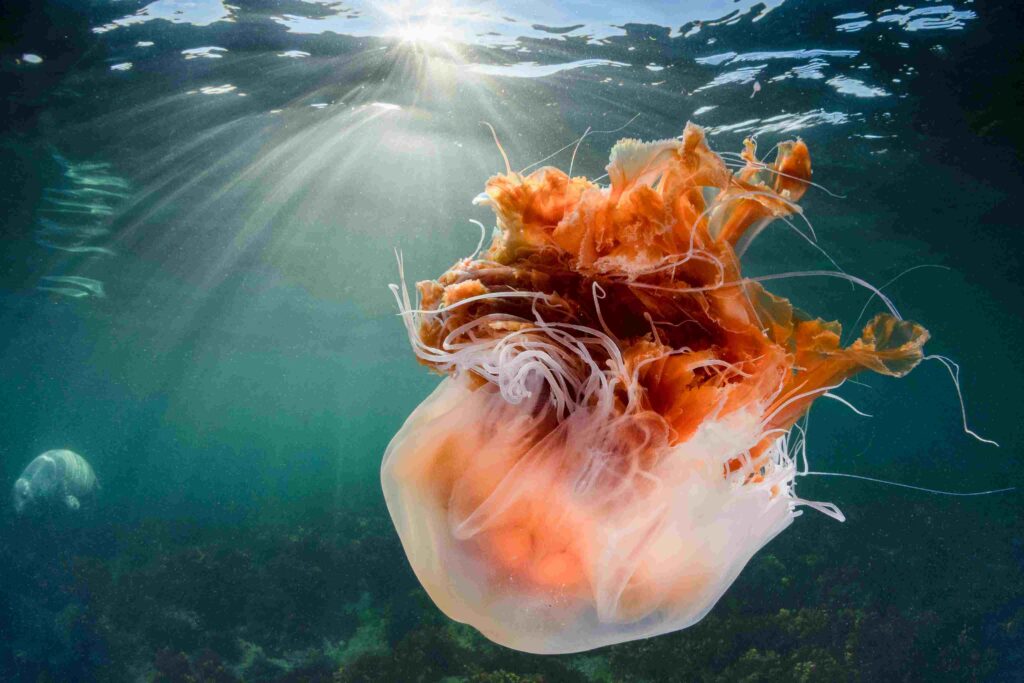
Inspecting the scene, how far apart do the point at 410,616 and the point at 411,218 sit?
9.21m

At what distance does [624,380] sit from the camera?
1764 mm

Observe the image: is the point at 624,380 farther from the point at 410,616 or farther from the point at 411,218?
the point at 411,218

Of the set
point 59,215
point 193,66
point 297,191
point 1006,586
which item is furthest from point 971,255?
point 59,215

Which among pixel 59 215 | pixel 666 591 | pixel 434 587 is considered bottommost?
pixel 59 215

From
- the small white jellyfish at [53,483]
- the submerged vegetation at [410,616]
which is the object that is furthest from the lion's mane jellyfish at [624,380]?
the small white jellyfish at [53,483]

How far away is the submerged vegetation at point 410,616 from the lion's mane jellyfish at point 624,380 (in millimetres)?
8133

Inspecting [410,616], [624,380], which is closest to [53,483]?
[410,616]

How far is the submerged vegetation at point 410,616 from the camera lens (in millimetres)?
9828

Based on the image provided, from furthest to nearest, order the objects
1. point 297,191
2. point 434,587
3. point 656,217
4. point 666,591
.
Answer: point 297,191 → point 434,587 → point 666,591 → point 656,217

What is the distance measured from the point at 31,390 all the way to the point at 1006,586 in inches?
2658

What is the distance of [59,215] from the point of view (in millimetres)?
13648

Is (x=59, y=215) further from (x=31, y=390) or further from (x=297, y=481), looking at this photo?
(x=31, y=390)

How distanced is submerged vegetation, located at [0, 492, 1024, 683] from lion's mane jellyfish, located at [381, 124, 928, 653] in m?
8.13

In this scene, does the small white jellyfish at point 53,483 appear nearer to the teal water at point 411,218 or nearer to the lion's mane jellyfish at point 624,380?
the teal water at point 411,218
